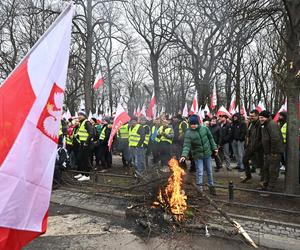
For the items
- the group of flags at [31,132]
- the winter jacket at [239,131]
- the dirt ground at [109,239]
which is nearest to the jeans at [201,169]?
the dirt ground at [109,239]

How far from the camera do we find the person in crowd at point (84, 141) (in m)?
11.3

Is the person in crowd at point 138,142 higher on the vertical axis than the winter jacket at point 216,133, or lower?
lower

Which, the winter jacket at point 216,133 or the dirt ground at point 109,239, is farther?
the winter jacket at point 216,133

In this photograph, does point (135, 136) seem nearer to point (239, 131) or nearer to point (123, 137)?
point (123, 137)

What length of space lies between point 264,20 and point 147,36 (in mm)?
19829

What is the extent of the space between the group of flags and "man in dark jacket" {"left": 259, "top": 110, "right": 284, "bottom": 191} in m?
7.04

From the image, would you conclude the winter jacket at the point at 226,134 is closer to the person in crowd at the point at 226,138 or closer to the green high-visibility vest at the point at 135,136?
the person in crowd at the point at 226,138

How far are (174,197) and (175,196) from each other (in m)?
0.03

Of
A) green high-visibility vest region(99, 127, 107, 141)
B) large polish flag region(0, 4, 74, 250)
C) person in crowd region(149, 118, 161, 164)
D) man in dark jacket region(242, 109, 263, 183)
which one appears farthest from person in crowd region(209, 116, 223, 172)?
large polish flag region(0, 4, 74, 250)

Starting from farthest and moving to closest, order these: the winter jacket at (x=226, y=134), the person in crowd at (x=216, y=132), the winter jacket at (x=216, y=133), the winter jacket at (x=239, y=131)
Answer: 1. the winter jacket at (x=216, y=133)
2. the person in crowd at (x=216, y=132)
3. the winter jacket at (x=226, y=134)
4. the winter jacket at (x=239, y=131)

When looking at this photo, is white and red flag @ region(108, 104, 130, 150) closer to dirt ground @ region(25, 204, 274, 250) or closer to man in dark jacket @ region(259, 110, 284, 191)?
Result: man in dark jacket @ region(259, 110, 284, 191)

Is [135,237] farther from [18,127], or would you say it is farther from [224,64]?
[224,64]

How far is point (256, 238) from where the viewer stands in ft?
20.0

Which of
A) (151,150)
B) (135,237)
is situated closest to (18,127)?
(135,237)
